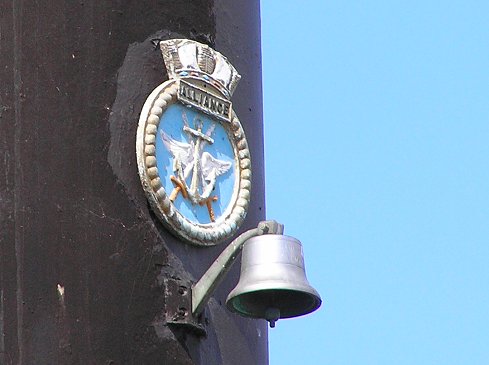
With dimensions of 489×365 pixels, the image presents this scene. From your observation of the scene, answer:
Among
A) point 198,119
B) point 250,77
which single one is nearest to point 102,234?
point 198,119

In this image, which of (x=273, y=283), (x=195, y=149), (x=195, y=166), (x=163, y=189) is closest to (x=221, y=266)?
(x=273, y=283)

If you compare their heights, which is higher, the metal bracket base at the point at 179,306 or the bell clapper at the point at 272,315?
the metal bracket base at the point at 179,306

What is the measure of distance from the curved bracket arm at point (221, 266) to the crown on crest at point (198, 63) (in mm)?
1195

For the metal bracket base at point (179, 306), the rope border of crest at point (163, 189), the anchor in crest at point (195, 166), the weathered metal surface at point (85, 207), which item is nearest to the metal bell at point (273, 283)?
the metal bracket base at point (179, 306)

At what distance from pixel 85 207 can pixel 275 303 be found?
46.1 inches

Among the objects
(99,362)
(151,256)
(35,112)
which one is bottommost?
(99,362)

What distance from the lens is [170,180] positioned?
36.7ft

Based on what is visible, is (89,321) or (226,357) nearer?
(89,321)

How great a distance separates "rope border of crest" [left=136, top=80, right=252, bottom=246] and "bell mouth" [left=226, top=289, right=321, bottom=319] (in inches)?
29.1

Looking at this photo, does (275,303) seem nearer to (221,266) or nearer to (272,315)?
(272,315)

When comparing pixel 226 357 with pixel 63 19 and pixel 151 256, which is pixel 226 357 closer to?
pixel 151 256

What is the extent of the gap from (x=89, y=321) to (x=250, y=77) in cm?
243

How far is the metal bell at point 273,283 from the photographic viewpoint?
10438 millimetres

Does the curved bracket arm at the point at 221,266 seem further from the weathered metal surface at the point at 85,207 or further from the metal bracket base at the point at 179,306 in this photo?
the weathered metal surface at the point at 85,207
